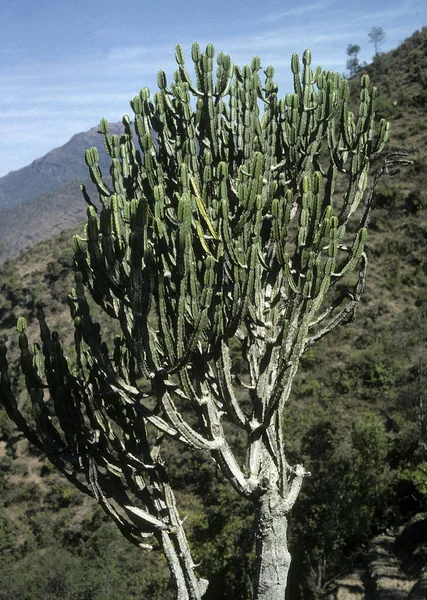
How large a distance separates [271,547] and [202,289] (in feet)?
8.00

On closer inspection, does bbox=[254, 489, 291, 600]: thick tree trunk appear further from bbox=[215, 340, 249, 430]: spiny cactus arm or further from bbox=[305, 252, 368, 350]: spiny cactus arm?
bbox=[305, 252, 368, 350]: spiny cactus arm

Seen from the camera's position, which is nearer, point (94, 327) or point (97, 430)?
point (94, 327)

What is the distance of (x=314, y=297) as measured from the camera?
14.7ft

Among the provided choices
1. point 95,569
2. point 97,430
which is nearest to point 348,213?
point 97,430

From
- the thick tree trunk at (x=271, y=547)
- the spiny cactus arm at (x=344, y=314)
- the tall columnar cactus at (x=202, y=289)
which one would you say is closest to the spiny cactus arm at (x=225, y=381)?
the tall columnar cactus at (x=202, y=289)

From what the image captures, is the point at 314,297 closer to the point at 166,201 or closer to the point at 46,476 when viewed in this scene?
the point at 166,201

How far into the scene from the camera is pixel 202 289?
4152mm

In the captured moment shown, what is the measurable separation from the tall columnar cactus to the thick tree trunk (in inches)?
0.5

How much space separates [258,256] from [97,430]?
6.85ft

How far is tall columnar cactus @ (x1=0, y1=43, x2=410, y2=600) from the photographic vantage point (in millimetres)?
4090

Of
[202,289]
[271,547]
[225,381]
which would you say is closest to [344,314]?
[225,381]

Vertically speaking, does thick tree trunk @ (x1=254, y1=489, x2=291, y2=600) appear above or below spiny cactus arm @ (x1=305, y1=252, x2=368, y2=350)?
below

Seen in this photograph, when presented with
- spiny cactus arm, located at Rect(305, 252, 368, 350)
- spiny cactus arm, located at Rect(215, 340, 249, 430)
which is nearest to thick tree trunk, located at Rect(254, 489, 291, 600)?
spiny cactus arm, located at Rect(215, 340, 249, 430)

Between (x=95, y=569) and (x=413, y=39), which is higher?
(x=413, y=39)
